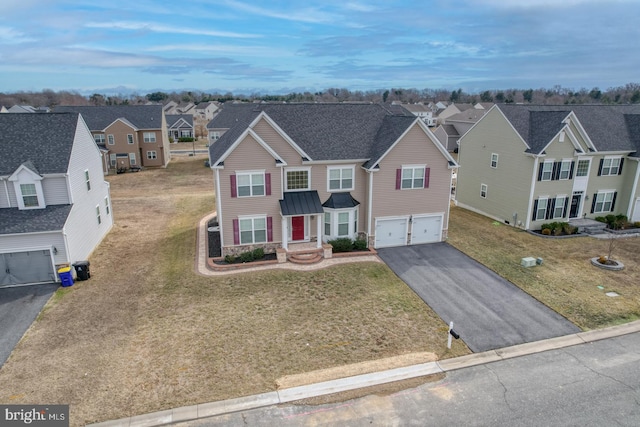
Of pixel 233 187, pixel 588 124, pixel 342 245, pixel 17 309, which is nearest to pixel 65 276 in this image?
pixel 17 309

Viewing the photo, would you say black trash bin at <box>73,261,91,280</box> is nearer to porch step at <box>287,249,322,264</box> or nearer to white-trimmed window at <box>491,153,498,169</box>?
porch step at <box>287,249,322,264</box>

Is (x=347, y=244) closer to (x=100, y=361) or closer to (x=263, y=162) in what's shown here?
(x=263, y=162)

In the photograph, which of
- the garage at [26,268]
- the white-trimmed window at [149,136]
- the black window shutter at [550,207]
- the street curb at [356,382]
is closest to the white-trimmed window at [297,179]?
the garage at [26,268]

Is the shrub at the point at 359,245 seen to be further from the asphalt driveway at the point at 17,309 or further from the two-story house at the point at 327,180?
the asphalt driveway at the point at 17,309

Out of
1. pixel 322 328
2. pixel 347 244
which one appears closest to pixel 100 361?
pixel 322 328

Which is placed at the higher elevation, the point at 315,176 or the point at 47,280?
the point at 315,176

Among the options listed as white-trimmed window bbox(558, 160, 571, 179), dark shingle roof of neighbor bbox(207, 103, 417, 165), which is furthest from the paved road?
white-trimmed window bbox(558, 160, 571, 179)
